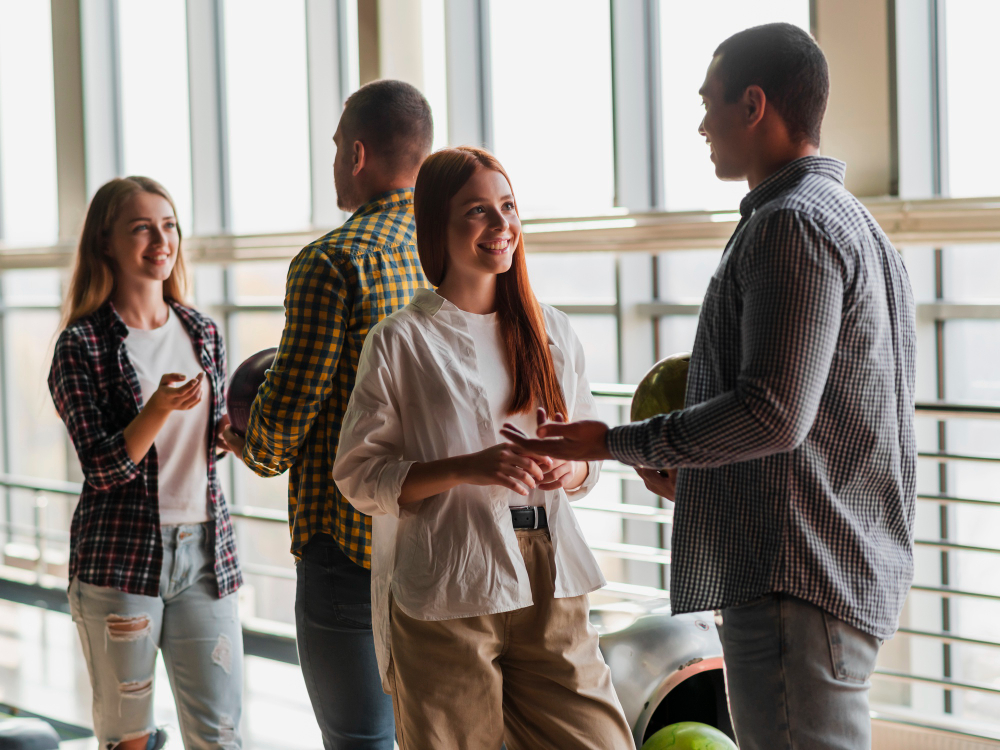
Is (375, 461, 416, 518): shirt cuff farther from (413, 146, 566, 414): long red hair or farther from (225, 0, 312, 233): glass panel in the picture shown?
(225, 0, 312, 233): glass panel

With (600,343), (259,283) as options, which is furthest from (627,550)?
(259,283)

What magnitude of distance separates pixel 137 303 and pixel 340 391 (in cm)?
84

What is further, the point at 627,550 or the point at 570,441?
the point at 627,550

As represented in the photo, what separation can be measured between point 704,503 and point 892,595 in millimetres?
295

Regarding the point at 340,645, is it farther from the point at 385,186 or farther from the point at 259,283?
the point at 259,283

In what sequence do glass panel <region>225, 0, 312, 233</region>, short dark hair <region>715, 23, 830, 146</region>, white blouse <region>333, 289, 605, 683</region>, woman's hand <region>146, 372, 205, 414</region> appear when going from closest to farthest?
1. short dark hair <region>715, 23, 830, 146</region>
2. white blouse <region>333, 289, 605, 683</region>
3. woman's hand <region>146, 372, 205, 414</region>
4. glass panel <region>225, 0, 312, 233</region>

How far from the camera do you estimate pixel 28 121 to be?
5.71 meters

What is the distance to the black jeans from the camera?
184 centimetres

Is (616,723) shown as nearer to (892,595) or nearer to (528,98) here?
(892,595)

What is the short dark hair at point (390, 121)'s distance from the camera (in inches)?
75.5

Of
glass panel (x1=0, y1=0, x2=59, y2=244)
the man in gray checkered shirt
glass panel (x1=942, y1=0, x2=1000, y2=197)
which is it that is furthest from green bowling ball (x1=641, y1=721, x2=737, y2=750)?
glass panel (x1=0, y1=0, x2=59, y2=244)

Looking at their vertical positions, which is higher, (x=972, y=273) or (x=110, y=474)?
(x=972, y=273)

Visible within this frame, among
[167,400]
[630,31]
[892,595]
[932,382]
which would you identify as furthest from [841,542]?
[630,31]

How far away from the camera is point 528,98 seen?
12.9 feet
